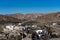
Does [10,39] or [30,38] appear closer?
[30,38]

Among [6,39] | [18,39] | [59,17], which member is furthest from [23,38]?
[59,17]

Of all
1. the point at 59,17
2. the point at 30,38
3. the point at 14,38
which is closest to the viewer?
the point at 30,38

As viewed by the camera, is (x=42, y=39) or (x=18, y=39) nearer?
(x=18, y=39)

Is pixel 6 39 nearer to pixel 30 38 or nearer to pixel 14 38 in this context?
pixel 14 38

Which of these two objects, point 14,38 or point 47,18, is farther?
point 47,18

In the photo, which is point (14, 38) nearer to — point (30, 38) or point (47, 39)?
point (30, 38)

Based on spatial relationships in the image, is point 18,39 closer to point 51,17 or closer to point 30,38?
point 30,38

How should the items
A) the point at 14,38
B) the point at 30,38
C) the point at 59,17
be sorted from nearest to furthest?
1. the point at 30,38
2. the point at 14,38
3. the point at 59,17

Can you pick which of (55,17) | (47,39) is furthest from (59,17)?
(47,39)
